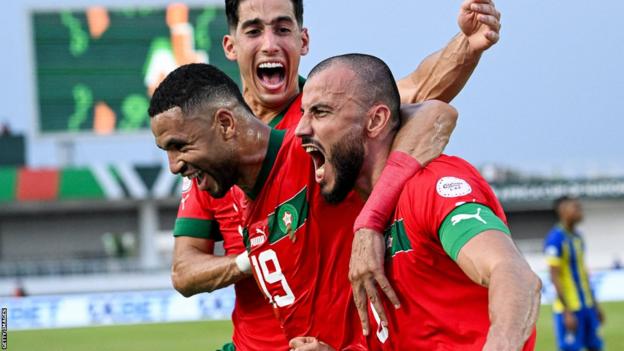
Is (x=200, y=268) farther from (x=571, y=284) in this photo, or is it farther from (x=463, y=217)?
(x=571, y=284)

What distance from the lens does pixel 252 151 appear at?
15.3ft

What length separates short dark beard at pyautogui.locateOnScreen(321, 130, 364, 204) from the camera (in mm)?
4152

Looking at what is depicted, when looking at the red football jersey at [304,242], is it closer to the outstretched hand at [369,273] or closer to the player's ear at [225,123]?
the player's ear at [225,123]

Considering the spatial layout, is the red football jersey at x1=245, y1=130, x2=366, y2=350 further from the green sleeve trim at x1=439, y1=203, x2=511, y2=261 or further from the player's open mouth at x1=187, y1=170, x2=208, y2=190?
the green sleeve trim at x1=439, y1=203, x2=511, y2=261

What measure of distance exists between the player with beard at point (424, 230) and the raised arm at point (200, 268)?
866 mm

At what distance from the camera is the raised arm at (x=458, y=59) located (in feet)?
15.9

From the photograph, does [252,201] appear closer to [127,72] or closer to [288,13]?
[288,13]

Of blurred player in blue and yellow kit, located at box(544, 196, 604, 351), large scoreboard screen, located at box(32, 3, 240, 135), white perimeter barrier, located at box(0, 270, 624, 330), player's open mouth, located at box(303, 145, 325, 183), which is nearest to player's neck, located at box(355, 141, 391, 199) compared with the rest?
player's open mouth, located at box(303, 145, 325, 183)

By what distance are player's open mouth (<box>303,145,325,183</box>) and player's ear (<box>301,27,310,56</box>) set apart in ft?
5.26

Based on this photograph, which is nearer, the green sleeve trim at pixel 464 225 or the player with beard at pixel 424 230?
the player with beard at pixel 424 230

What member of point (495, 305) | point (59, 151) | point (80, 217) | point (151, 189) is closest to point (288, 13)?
point (495, 305)

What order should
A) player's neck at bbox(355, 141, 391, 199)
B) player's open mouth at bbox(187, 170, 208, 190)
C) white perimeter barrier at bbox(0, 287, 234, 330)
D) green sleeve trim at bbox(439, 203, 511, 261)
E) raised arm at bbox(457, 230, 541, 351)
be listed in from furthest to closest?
white perimeter barrier at bbox(0, 287, 234, 330) < player's open mouth at bbox(187, 170, 208, 190) < player's neck at bbox(355, 141, 391, 199) < green sleeve trim at bbox(439, 203, 511, 261) < raised arm at bbox(457, 230, 541, 351)

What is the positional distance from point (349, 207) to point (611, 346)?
45.2 feet

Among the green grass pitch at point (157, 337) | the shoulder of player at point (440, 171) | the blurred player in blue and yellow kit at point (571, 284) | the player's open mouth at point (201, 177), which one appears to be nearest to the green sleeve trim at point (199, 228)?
the player's open mouth at point (201, 177)
